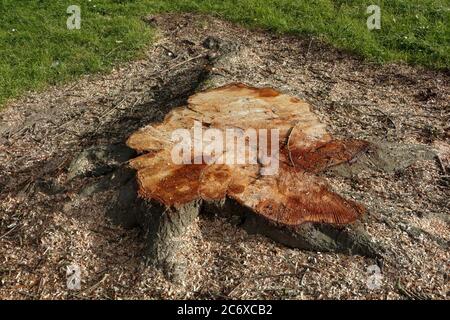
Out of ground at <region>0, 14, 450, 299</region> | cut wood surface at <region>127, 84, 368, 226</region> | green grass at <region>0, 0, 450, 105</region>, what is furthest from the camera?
green grass at <region>0, 0, 450, 105</region>

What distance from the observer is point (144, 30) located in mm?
7016

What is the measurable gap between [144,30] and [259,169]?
13.1 ft

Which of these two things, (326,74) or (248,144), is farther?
(326,74)

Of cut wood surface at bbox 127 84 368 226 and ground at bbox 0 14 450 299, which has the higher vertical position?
cut wood surface at bbox 127 84 368 226

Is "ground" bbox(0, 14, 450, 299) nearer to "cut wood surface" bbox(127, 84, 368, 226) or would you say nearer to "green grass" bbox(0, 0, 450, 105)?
"cut wood surface" bbox(127, 84, 368, 226)

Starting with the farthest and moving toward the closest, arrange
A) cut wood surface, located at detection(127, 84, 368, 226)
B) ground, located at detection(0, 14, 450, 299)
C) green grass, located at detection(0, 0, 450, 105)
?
green grass, located at detection(0, 0, 450, 105)
cut wood surface, located at detection(127, 84, 368, 226)
ground, located at detection(0, 14, 450, 299)

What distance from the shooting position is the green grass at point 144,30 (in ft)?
20.5

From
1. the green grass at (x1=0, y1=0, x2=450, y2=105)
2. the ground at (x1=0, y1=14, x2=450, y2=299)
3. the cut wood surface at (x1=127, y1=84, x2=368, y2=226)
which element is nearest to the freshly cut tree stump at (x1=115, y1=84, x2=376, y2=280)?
the cut wood surface at (x1=127, y1=84, x2=368, y2=226)

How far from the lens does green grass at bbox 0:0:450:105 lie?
623 centimetres

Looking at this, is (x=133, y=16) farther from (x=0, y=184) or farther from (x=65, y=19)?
(x=0, y=184)

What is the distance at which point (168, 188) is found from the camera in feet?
11.4

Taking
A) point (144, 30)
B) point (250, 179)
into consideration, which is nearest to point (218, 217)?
point (250, 179)
